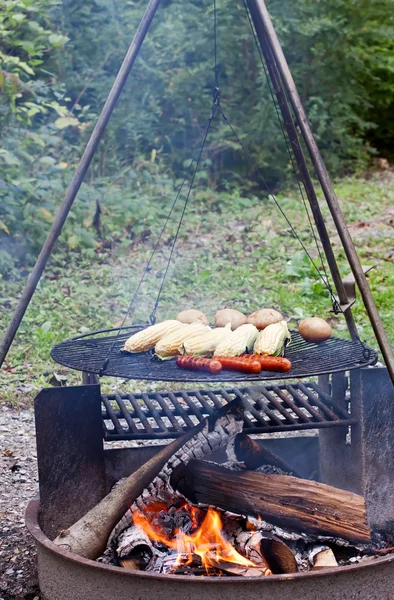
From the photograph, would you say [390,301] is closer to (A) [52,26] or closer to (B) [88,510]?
(B) [88,510]

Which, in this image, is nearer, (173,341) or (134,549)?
(134,549)

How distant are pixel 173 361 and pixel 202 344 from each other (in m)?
0.12

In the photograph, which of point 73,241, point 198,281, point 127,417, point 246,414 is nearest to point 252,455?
point 246,414

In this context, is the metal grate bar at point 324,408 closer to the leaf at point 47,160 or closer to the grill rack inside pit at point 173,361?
the grill rack inside pit at point 173,361

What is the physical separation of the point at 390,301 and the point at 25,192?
3510 mm

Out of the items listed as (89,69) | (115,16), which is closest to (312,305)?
(89,69)

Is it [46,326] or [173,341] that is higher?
[173,341]

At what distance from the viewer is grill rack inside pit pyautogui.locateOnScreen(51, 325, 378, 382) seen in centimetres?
237

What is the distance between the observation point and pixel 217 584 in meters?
2.22

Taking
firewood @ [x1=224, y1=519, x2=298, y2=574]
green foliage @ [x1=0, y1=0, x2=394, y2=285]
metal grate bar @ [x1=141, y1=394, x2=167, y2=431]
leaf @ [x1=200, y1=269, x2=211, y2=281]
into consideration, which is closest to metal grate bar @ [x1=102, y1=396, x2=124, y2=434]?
metal grate bar @ [x1=141, y1=394, x2=167, y2=431]

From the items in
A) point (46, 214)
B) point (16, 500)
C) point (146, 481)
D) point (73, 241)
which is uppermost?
point (146, 481)

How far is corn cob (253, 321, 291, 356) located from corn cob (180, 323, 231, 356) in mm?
143

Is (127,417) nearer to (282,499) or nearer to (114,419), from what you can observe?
(114,419)

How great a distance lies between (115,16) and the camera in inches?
354
